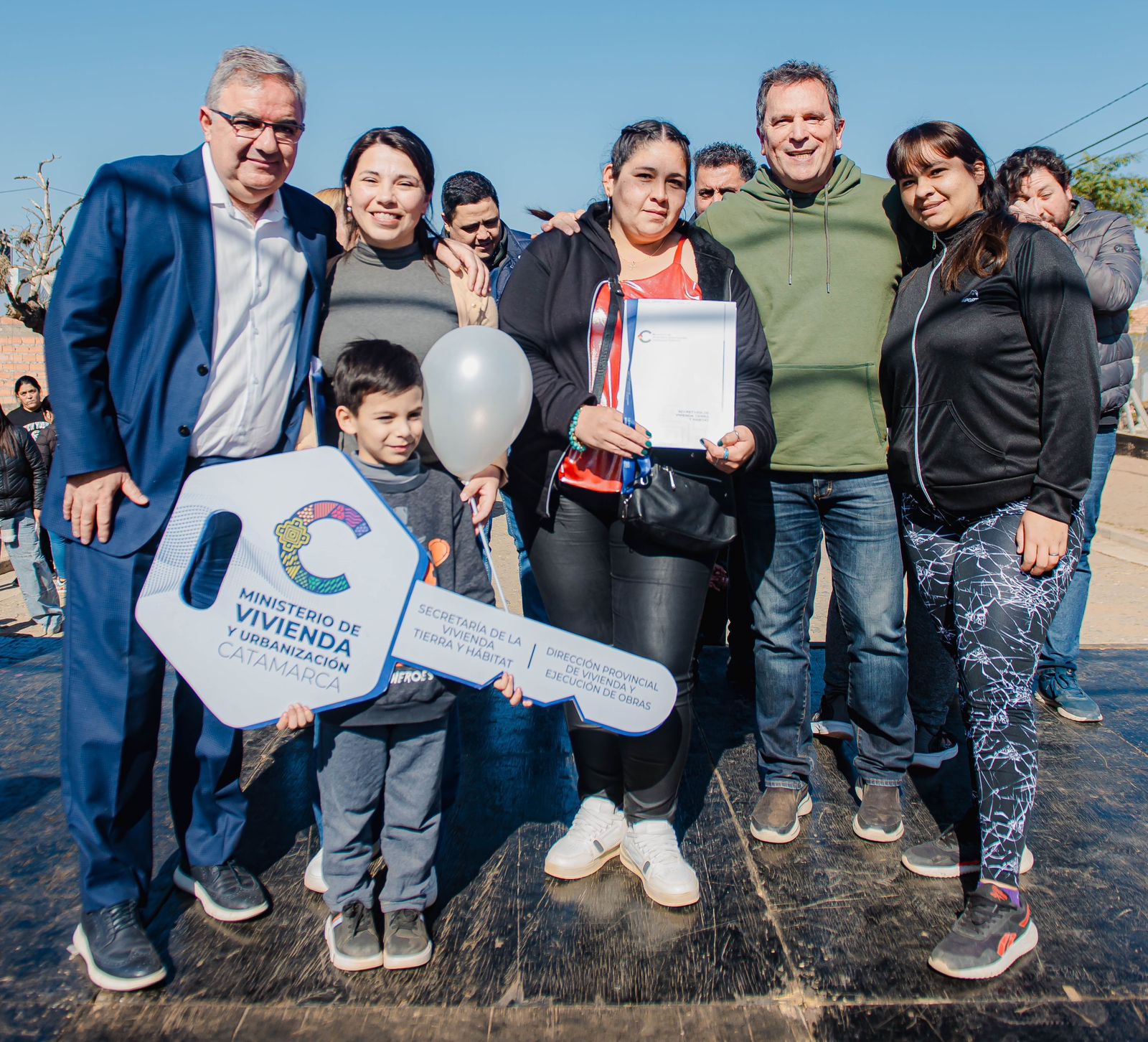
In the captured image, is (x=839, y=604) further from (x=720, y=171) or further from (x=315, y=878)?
(x=720, y=171)

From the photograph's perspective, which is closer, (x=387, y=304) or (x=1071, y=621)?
(x=387, y=304)

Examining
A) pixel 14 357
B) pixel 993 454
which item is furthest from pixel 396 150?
pixel 14 357

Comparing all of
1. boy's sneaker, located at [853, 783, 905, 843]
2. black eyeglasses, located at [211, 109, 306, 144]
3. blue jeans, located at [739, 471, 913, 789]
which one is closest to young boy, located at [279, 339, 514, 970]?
black eyeglasses, located at [211, 109, 306, 144]

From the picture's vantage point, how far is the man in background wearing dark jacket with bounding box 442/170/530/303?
4.32 meters

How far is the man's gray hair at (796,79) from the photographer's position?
2.56 meters

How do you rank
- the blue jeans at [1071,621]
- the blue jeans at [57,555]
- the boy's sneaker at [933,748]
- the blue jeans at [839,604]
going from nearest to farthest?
the blue jeans at [839,604] → the boy's sneaker at [933,748] → the blue jeans at [1071,621] → the blue jeans at [57,555]

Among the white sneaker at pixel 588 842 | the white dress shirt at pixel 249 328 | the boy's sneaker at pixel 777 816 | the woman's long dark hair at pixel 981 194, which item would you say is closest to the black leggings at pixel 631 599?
the white sneaker at pixel 588 842

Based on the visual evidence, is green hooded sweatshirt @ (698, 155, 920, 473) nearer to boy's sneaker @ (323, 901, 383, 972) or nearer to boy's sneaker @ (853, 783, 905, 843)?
boy's sneaker @ (853, 783, 905, 843)

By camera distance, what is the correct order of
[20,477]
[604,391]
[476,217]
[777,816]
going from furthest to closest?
[20,477]
[476,217]
[777,816]
[604,391]

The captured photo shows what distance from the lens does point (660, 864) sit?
243cm

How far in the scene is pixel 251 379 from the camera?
2234 mm

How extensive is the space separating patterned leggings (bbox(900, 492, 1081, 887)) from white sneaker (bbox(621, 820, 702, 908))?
0.74 meters

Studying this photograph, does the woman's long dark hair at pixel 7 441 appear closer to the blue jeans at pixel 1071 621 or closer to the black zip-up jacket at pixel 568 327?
the black zip-up jacket at pixel 568 327

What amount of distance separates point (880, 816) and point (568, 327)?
171cm
